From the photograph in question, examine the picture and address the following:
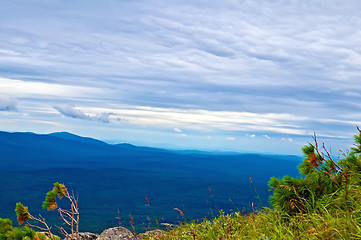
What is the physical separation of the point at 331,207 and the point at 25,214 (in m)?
6.64

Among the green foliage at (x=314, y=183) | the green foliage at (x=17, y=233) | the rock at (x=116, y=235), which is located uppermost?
the green foliage at (x=314, y=183)

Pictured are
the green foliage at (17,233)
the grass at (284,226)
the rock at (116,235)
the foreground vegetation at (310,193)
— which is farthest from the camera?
the rock at (116,235)

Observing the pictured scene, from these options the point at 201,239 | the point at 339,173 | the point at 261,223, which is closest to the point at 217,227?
the point at 201,239

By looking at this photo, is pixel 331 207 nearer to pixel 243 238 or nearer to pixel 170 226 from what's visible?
pixel 243 238

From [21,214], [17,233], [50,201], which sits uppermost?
[50,201]

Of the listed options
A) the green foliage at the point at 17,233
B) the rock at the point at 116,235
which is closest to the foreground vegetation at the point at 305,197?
the green foliage at the point at 17,233

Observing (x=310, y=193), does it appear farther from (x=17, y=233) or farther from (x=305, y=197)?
(x=17, y=233)

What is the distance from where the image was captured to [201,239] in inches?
275

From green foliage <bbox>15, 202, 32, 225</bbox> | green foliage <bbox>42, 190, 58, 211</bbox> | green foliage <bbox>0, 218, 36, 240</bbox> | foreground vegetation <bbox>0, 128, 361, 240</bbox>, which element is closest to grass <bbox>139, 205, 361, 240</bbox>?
foreground vegetation <bbox>0, 128, 361, 240</bbox>

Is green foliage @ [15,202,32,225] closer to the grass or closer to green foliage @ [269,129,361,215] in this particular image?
the grass

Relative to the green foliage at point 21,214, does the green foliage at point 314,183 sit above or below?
above

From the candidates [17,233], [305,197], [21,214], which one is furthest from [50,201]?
[305,197]

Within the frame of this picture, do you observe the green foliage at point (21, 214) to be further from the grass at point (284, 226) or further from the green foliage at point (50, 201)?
the grass at point (284, 226)

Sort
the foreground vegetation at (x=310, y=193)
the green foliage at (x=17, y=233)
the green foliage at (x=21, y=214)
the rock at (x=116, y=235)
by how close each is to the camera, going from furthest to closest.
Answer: the rock at (x=116, y=235) < the green foliage at (x=21, y=214) < the green foliage at (x=17, y=233) < the foreground vegetation at (x=310, y=193)
